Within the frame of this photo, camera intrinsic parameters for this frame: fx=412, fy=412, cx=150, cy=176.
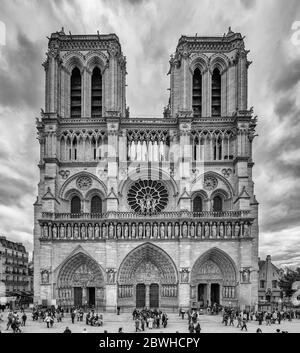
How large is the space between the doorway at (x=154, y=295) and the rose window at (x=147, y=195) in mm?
7167

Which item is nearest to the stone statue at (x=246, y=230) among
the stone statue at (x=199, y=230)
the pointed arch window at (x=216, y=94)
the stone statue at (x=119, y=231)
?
the stone statue at (x=199, y=230)

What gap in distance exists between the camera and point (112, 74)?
4075 centimetres

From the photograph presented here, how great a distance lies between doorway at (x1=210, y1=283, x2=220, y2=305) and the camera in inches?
1527

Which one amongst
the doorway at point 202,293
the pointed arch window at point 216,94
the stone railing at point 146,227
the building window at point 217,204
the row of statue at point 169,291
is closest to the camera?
the row of statue at point 169,291

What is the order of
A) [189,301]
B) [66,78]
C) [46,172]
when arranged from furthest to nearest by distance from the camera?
[66,78]
[46,172]
[189,301]

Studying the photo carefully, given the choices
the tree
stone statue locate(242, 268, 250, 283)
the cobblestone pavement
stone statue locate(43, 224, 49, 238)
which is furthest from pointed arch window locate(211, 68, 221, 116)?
the tree


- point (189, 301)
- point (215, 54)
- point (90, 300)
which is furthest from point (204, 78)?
point (90, 300)

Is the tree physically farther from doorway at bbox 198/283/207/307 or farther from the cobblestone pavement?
the cobblestone pavement

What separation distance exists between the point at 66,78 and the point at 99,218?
14772mm

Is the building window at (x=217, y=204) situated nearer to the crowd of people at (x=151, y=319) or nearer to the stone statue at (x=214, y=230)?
the stone statue at (x=214, y=230)

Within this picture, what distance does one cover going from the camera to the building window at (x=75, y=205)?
40.4 metres

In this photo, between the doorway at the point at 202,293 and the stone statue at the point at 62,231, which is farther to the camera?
the doorway at the point at 202,293

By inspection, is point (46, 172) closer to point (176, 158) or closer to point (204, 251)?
point (176, 158)

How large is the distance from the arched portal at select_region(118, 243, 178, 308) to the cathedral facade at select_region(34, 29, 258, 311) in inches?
3.9
